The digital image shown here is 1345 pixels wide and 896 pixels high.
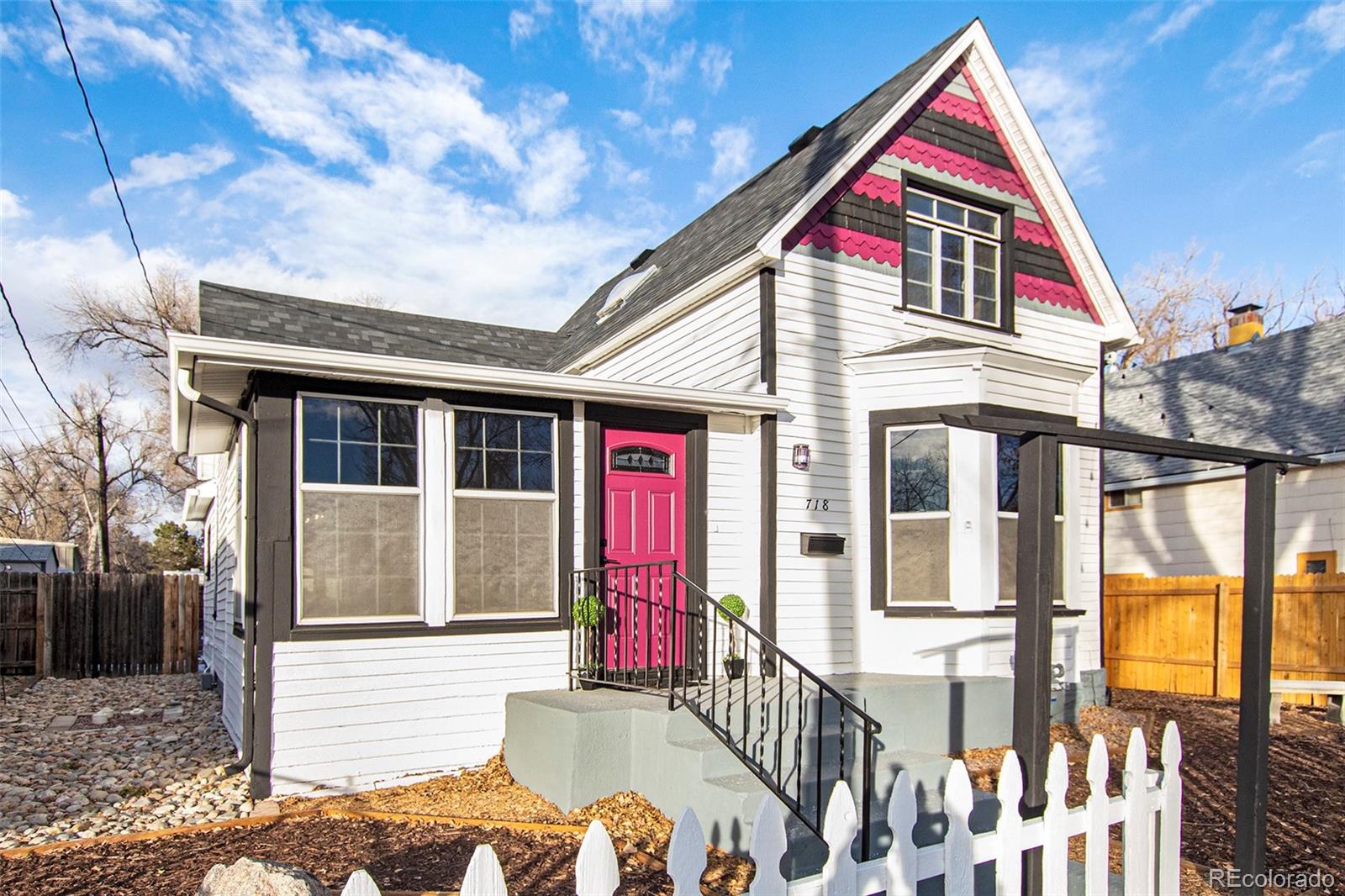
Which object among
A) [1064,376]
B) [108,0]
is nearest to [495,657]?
[1064,376]

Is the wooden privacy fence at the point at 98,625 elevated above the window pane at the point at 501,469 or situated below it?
below

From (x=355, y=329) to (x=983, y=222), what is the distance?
7.17 metres

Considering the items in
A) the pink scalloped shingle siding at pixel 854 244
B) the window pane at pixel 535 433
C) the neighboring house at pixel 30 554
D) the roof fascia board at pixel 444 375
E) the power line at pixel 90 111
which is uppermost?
the power line at pixel 90 111

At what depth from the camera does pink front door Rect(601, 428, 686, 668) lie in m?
7.49

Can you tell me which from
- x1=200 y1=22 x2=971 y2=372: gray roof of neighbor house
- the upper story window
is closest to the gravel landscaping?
x1=200 y1=22 x2=971 y2=372: gray roof of neighbor house

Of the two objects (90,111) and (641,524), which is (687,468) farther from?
(90,111)

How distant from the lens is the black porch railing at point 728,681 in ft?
17.7

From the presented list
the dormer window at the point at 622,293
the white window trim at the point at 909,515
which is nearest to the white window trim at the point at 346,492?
the white window trim at the point at 909,515

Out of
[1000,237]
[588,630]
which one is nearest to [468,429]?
[588,630]

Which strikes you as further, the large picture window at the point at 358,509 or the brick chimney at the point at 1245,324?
the brick chimney at the point at 1245,324

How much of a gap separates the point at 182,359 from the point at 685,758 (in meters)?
4.15

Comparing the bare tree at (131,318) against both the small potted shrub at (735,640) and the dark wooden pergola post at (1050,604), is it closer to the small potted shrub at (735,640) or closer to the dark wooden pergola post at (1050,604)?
the small potted shrub at (735,640)

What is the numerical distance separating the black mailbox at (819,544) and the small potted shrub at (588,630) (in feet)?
6.46

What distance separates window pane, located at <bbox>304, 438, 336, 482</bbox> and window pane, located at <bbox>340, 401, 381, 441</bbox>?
10 cm
